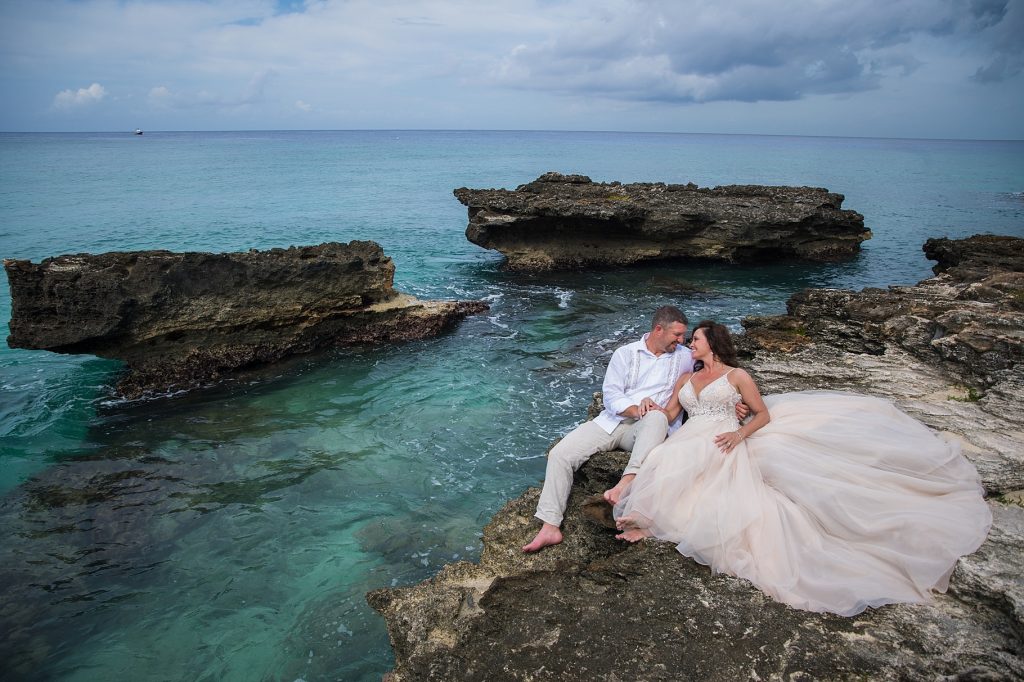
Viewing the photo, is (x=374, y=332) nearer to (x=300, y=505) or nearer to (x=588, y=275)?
(x=300, y=505)

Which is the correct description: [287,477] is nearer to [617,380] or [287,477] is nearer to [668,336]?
[617,380]

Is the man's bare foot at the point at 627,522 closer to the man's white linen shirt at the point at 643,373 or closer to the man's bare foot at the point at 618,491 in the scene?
the man's bare foot at the point at 618,491

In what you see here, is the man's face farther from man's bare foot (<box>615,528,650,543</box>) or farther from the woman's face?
man's bare foot (<box>615,528,650,543</box>)

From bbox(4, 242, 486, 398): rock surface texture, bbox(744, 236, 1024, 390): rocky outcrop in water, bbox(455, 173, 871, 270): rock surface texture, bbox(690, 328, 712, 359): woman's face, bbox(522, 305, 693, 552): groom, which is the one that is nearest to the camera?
bbox(522, 305, 693, 552): groom

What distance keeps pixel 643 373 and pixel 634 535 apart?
2.00 metres

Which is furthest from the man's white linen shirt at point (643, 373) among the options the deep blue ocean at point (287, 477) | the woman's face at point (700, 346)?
the deep blue ocean at point (287, 477)

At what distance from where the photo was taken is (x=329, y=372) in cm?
1307

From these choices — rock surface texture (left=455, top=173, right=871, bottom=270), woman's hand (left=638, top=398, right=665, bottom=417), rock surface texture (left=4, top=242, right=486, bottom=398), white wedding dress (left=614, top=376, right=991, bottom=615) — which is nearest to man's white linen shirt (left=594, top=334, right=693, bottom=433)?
woman's hand (left=638, top=398, right=665, bottom=417)

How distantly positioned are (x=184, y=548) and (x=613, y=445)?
18.2ft

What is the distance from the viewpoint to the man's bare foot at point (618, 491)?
17.6 feet

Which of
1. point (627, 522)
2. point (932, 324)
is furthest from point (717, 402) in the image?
point (932, 324)

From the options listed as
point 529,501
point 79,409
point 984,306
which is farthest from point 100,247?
point 984,306

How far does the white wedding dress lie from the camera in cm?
425

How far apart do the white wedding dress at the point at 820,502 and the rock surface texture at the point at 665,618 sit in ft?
0.47
